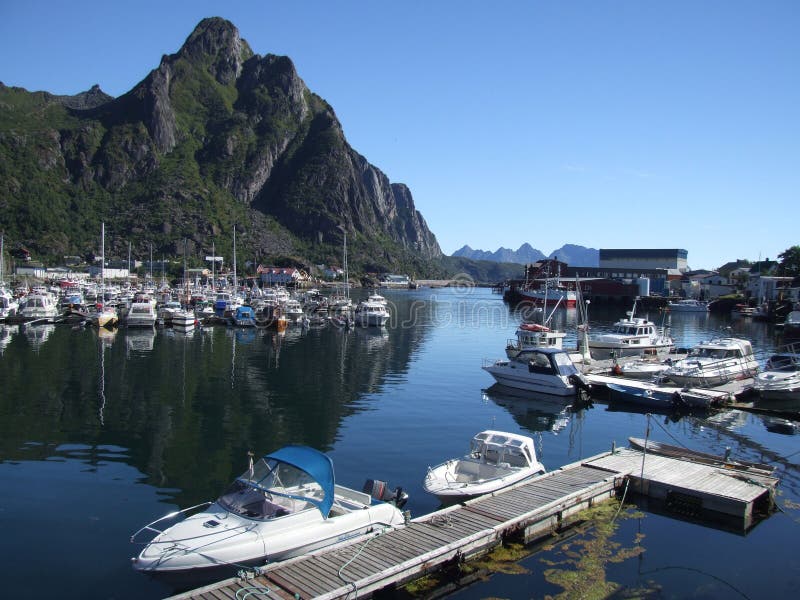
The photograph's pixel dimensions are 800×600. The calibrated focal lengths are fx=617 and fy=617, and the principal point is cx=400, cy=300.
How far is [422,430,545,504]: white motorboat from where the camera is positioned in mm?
20297

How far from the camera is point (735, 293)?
146 meters

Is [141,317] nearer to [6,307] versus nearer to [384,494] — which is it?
[6,307]

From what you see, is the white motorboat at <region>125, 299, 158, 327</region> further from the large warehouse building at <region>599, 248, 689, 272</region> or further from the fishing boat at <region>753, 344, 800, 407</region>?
the large warehouse building at <region>599, 248, 689, 272</region>

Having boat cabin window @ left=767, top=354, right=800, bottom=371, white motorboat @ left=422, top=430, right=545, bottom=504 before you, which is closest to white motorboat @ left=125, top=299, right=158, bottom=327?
white motorboat @ left=422, top=430, right=545, bottom=504

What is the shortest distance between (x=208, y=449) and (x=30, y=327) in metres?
56.2

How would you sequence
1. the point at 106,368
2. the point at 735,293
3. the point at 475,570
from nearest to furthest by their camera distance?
the point at 475,570
the point at 106,368
the point at 735,293

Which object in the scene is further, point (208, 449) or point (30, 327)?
point (30, 327)

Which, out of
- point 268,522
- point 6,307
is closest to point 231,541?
point 268,522

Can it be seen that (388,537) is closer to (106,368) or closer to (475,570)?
(475,570)

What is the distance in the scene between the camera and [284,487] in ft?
55.0

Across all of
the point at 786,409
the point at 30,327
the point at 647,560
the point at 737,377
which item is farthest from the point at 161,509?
the point at 30,327

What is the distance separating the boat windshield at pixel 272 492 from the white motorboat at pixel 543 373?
82.8 feet

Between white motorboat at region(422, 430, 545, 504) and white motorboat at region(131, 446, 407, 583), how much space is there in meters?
2.90

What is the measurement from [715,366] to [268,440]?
3015cm
